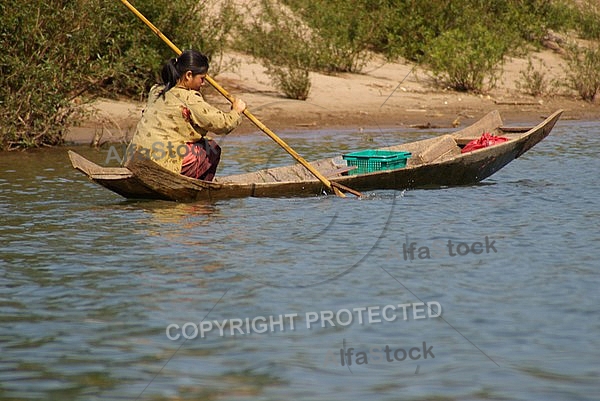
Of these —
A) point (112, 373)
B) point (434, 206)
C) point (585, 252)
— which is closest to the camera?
point (112, 373)

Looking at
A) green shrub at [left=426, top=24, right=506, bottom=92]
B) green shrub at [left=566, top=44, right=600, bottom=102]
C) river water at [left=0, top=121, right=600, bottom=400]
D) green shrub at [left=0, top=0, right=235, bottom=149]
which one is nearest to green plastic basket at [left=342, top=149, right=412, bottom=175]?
river water at [left=0, top=121, right=600, bottom=400]

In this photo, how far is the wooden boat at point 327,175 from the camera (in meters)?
8.56

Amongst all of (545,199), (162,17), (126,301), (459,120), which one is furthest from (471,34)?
(126,301)

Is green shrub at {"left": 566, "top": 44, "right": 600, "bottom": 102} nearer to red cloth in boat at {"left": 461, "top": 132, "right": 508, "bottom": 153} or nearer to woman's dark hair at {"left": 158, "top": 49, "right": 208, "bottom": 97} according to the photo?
red cloth in boat at {"left": 461, "top": 132, "right": 508, "bottom": 153}

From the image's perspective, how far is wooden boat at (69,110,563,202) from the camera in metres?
8.56

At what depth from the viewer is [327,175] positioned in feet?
32.4

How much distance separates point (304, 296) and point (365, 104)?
9.69m

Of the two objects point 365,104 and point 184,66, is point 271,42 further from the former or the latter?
point 184,66

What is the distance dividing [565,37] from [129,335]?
55.4 feet

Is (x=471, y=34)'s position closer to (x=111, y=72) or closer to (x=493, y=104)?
(x=493, y=104)

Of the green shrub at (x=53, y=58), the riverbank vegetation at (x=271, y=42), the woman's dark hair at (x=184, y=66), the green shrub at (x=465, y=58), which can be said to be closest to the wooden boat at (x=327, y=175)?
the woman's dark hair at (x=184, y=66)

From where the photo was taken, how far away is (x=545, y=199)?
9.33 m

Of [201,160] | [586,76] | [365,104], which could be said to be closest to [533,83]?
[586,76]

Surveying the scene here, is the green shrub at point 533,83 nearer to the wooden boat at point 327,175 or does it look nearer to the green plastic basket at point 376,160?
the wooden boat at point 327,175
